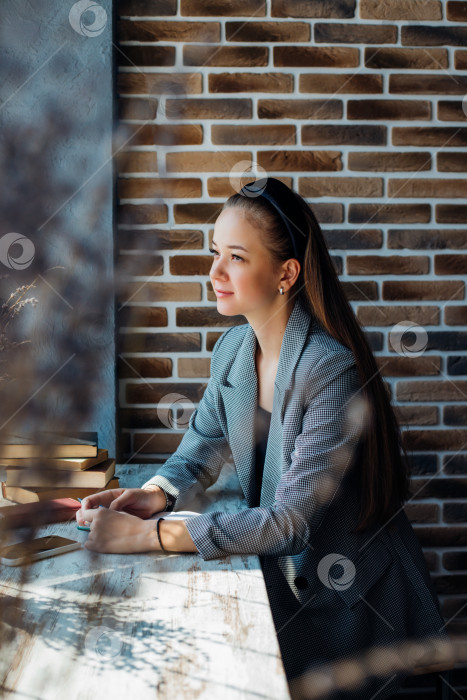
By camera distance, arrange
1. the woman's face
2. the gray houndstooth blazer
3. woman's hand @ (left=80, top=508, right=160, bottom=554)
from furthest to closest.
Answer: the woman's face < the gray houndstooth blazer < woman's hand @ (left=80, top=508, right=160, bottom=554)

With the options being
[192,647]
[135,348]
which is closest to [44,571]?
[192,647]

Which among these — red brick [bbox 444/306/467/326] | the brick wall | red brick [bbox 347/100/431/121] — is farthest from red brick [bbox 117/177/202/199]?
red brick [bbox 444/306/467/326]

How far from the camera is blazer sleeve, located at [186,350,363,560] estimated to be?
1.17 m

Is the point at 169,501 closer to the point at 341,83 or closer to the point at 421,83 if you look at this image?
the point at 341,83

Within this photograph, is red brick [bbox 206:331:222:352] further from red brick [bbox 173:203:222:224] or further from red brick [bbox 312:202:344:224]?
red brick [bbox 312:202:344:224]

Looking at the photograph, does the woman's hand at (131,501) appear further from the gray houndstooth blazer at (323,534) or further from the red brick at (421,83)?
the red brick at (421,83)

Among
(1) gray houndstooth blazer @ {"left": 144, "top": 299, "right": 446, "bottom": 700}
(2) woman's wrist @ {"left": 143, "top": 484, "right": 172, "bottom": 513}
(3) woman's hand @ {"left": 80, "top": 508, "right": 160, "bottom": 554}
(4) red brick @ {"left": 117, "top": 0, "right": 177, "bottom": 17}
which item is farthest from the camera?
(4) red brick @ {"left": 117, "top": 0, "right": 177, "bottom": 17}

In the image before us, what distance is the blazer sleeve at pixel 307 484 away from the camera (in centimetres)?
117

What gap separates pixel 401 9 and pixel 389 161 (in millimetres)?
471

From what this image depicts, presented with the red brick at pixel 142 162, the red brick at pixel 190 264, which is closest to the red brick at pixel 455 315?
the red brick at pixel 190 264

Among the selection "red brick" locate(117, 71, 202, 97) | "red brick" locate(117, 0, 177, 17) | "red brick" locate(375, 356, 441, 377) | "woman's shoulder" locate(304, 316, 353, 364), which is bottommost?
"red brick" locate(375, 356, 441, 377)

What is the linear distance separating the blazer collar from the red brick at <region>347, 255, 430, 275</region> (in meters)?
0.54

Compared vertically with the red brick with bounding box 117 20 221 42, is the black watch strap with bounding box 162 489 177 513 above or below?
below

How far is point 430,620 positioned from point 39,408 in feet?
4.56
